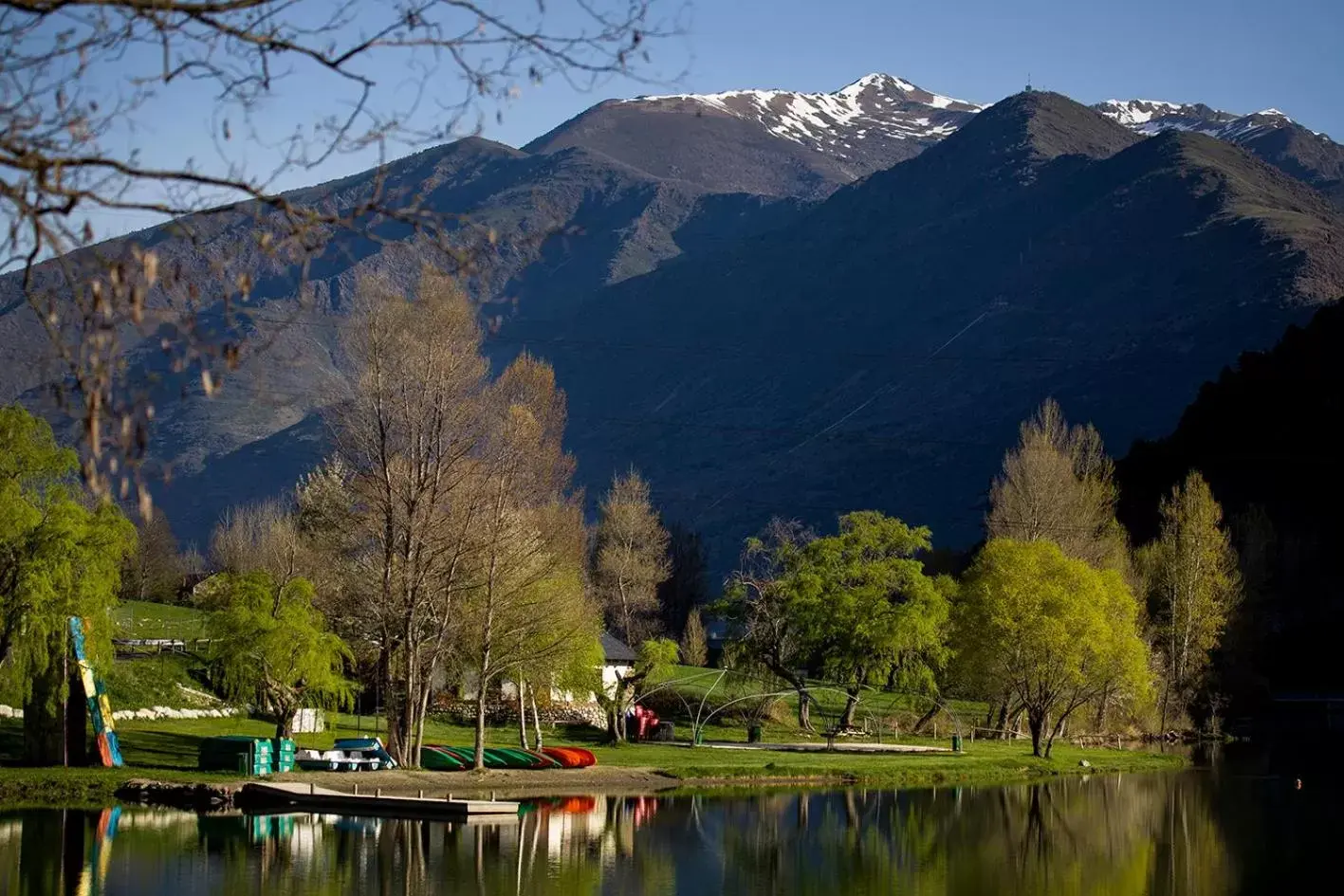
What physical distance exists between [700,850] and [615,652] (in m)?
37.2

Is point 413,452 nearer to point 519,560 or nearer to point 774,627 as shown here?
point 519,560

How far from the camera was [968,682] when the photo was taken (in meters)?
62.6

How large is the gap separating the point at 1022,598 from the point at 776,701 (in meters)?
16.6

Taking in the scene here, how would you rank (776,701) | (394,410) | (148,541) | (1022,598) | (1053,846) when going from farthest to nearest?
1. (148,541)
2. (776,701)
3. (1022,598)
4. (394,410)
5. (1053,846)

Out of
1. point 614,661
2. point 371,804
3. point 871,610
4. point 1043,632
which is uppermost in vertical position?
point 871,610

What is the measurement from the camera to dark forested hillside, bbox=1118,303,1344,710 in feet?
311

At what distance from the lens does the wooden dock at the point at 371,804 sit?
34719 mm

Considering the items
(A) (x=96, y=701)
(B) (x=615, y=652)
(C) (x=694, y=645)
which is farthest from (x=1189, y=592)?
(A) (x=96, y=701)

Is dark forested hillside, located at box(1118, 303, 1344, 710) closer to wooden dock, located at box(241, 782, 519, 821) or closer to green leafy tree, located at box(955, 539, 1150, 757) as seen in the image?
green leafy tree, located at box(955, 539, 1150, 757)

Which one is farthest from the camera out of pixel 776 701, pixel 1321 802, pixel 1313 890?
pixel 776 701

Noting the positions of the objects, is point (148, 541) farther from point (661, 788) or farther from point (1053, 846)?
point (1053, 846)

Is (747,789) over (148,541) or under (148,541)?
under

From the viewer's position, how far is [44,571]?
120 ft

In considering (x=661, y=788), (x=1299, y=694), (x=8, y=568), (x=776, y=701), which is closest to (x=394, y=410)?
(x=8, y=568)
